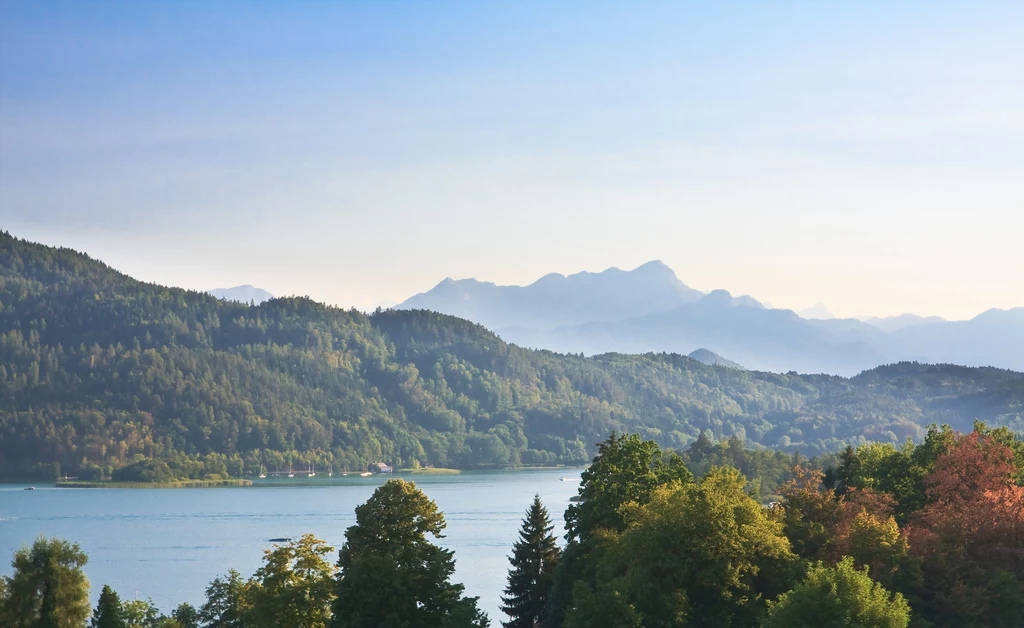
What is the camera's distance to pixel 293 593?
5147cm

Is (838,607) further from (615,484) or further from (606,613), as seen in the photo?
(615,484)

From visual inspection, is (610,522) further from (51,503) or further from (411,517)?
(51,503)

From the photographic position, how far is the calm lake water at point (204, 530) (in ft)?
A: 323

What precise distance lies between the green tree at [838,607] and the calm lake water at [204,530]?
3807cm

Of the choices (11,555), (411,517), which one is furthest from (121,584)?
(411,517)

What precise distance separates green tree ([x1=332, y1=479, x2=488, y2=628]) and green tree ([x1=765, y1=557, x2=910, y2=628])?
12.3m

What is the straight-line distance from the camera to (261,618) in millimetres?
51375

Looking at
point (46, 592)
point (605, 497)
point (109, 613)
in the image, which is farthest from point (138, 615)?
point (605, 497)

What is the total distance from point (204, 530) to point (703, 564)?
10122cm

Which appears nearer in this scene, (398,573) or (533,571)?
(398,573)

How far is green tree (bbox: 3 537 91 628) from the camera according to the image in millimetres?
59375

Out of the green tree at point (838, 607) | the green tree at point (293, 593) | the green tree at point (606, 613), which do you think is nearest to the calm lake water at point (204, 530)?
the green tree at point (293, 593)

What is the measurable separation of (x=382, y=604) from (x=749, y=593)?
14155 mm

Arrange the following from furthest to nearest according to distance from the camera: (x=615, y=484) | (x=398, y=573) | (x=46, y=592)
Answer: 1. (x=615, y=484)
2. (x=46, y=592)
3. (x=398, y=573)
